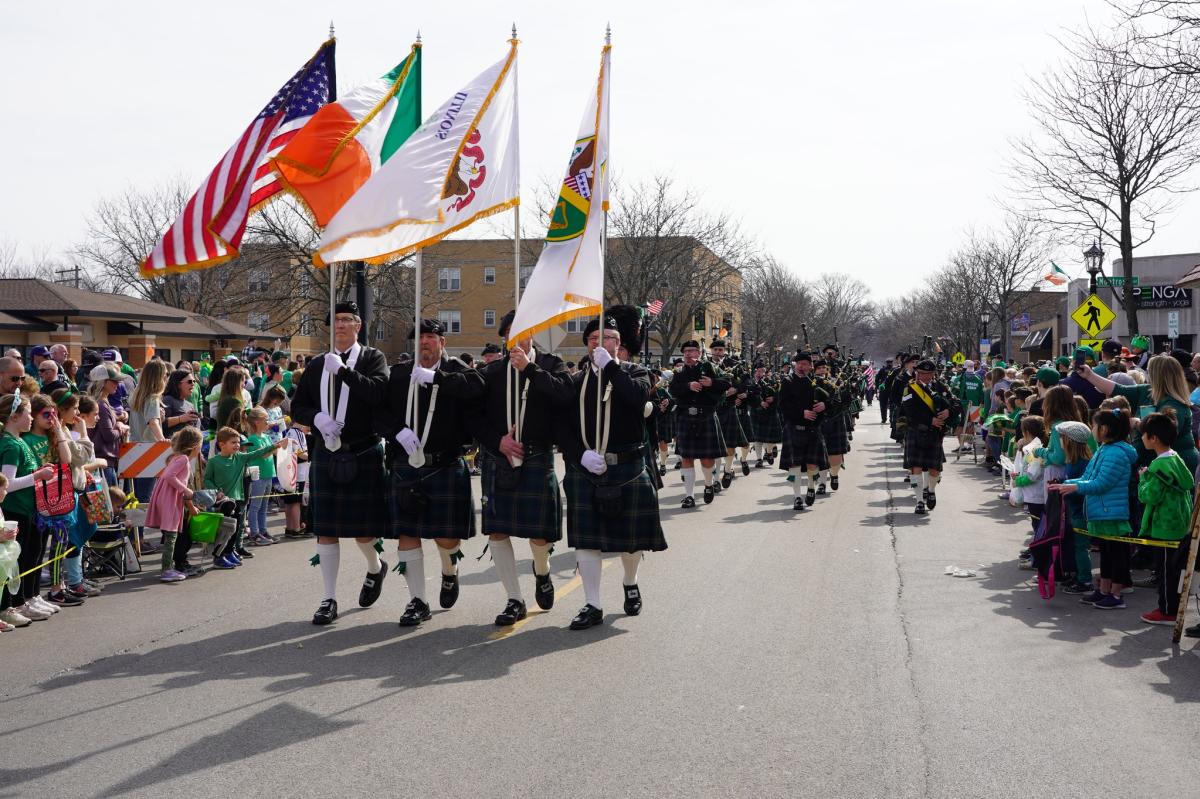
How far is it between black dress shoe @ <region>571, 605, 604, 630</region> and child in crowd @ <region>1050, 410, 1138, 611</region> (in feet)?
11.6

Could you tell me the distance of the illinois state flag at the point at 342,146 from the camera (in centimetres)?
769

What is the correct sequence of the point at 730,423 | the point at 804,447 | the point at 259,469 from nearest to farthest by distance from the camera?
the point at 259,469, the point at 804,447, the point at 730,423

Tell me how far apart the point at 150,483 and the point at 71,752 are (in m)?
6.48

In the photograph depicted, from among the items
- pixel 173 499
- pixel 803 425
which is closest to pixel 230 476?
pixel 173 499

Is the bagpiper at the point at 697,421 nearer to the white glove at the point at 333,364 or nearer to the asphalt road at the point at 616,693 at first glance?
the asphalt road at the point at 616,693

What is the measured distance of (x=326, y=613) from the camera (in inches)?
283

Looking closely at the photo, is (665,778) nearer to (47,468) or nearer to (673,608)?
(673,608)

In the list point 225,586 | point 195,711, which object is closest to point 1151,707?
point 195,711

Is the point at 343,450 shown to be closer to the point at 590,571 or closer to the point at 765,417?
the point at 590,571

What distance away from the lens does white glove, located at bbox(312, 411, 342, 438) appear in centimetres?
716

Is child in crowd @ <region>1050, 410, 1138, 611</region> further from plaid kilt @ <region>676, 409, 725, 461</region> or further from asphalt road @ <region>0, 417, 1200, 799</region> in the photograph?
plaid kilt @ <region>676, 409, 725, 461</region>

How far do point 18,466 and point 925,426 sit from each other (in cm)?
983

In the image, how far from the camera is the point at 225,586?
28.5 feet

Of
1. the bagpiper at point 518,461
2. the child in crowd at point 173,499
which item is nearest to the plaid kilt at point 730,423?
the child in crowd at point 173,499
